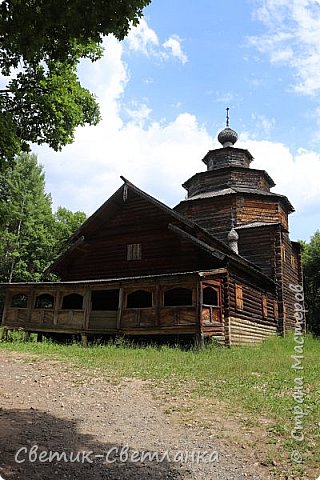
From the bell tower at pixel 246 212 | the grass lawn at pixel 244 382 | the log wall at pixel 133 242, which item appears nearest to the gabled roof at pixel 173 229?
the log wall at pixel 133 242

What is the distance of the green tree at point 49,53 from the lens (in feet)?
17.8

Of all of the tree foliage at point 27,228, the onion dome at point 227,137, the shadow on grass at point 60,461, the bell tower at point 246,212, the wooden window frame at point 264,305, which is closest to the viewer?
the shadow on grass at point 60,461

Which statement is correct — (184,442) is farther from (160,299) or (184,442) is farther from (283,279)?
(283,279)

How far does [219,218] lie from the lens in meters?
27.1

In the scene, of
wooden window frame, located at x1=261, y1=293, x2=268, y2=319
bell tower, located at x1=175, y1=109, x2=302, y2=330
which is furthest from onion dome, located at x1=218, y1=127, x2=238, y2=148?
wooden window frame, located at x1=261, y1=293, x2=268, y2=319

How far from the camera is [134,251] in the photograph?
2088 cm

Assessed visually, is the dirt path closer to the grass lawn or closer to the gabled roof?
the grass lawn

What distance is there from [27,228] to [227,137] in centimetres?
2028

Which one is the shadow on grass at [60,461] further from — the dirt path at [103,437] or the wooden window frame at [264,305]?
the wooden window frame at [264,305]

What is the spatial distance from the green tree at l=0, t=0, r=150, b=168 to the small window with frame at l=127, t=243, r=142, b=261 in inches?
363

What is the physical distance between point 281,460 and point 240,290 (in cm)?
1359

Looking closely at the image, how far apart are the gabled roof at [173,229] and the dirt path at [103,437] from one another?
8749mm

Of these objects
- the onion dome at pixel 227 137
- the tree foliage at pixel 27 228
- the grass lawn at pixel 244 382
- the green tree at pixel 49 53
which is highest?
the onion dome at pixel 227 137

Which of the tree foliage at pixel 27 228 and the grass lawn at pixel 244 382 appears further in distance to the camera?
the tree foliage at pixel 27 228
